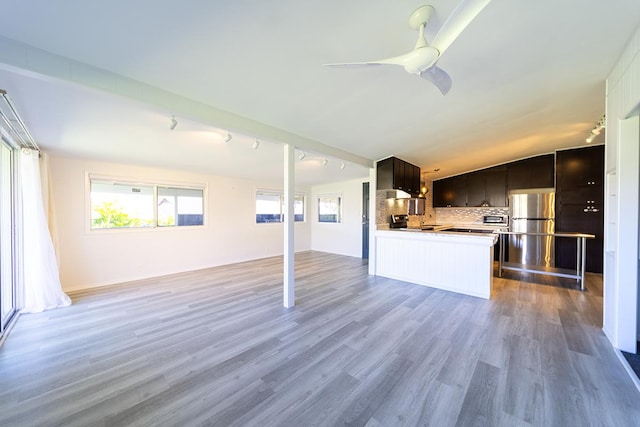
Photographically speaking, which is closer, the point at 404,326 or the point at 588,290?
the point at 404,326

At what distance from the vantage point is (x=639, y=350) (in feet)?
7.34

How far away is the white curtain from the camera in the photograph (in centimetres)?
311

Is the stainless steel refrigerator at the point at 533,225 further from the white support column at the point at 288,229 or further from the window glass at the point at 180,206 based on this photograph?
the window glass at the point at 180,206

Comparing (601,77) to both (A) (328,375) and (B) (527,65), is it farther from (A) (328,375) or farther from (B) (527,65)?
(A) (328,375)

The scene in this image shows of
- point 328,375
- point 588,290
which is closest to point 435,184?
point 588,290

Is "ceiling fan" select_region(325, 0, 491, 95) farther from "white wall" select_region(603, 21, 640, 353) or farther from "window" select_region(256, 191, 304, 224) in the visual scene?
"window" select_region(256, 191, 304, 224)

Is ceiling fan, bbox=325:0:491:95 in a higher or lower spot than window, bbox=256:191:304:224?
higher

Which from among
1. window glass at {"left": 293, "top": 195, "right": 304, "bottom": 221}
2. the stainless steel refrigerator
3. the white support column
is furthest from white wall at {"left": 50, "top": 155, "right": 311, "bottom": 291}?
the stainless steel refrigerator

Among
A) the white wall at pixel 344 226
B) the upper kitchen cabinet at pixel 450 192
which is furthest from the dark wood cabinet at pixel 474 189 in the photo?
the white wall at pixel 344 226

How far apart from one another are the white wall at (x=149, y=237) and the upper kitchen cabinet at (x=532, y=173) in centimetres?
625

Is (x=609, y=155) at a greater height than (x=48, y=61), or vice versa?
(x=48, y=61)

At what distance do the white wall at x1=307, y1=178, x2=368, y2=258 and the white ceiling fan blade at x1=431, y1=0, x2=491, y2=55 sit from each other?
5.40 metres

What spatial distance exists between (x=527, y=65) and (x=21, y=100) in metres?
4.61

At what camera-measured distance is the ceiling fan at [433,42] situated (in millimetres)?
1235
